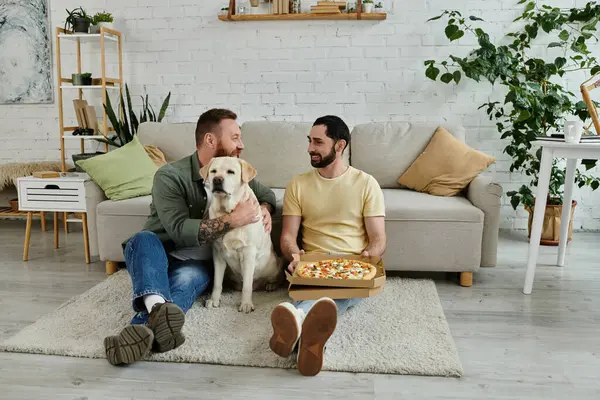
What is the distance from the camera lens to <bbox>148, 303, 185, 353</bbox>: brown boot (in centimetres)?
209

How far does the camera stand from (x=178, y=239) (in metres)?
2.48

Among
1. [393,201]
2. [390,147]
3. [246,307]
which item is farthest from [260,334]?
[390,147]

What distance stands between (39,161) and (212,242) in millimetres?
2934

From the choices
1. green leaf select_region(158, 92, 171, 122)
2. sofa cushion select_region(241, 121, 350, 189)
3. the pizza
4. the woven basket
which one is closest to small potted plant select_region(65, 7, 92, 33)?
green leaf select_region(158, 92, 171, 122)

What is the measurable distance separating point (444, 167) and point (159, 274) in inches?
72.2

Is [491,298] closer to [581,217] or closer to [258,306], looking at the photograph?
[258,306]

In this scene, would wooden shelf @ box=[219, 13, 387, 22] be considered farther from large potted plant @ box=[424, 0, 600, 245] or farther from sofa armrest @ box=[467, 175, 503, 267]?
sofa armrest @ box=[467, 175, 503, 267]

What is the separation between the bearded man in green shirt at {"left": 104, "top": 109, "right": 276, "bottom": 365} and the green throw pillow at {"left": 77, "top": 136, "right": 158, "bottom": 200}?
686 mm

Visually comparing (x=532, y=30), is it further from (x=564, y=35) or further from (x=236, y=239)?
(x=236, y=239)

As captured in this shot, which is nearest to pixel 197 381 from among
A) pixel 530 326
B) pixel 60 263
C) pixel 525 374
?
pixel 525 374

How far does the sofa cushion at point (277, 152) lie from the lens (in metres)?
3.59

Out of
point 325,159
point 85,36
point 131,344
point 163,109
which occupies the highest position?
point 85,36

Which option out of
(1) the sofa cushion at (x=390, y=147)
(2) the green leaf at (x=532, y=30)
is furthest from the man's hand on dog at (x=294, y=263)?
(2) the green leaf at (x=532, y=30)

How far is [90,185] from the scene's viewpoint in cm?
325
